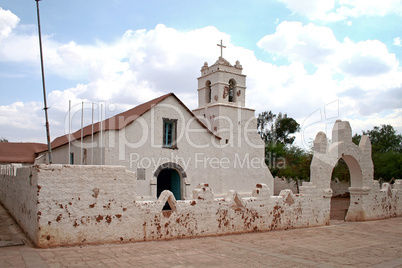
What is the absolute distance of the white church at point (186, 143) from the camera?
597 inches

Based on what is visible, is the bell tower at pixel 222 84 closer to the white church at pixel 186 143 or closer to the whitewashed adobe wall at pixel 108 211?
the white church at pixel 186 143

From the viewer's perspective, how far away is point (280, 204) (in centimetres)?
1018

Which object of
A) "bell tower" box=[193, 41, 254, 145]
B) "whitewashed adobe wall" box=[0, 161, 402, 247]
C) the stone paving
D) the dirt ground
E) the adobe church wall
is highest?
"bell tower" box=[193, 41, 254, 145]

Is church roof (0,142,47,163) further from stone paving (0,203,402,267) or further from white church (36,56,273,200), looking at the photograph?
stone paving (0,203,402,267)

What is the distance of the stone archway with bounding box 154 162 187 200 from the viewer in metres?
16.1

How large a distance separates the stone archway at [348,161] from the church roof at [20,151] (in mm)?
18638

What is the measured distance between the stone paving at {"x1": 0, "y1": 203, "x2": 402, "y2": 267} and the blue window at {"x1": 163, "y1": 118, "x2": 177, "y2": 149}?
777 cm

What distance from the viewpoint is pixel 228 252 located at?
6914 millimetres

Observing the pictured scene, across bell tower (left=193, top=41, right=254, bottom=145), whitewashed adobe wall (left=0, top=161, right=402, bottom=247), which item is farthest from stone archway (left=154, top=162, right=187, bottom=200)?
whitewashed adobe wall (left=0, top=161, right=402, bottom=247)

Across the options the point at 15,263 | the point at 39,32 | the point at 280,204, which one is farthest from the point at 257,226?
the point at 39,32

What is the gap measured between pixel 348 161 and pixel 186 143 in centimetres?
716

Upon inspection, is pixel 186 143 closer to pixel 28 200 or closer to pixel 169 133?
pixel 169 133

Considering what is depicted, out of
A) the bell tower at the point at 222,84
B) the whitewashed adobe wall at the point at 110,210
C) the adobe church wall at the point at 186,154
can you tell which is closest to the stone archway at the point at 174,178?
the adobe church wall at the point at 186,154

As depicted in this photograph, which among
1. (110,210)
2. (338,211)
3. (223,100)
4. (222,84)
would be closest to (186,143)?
(223,100)
